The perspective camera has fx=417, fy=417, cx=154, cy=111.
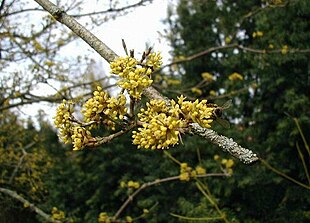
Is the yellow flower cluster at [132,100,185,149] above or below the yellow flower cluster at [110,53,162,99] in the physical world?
below

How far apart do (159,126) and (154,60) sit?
0.21 m

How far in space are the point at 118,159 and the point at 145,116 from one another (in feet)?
16.0

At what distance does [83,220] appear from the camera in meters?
5.89

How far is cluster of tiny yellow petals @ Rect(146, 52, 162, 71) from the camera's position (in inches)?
36.2

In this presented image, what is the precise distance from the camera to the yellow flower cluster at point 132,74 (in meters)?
0.85

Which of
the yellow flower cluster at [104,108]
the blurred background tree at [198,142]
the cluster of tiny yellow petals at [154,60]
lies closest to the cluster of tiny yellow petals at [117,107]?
the yellow flower cluster at [104,108]

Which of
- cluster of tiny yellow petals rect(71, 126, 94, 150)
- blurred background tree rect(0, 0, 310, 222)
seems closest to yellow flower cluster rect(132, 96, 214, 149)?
cluster of tiny yellow petals rect(71, 126, 94, 150)

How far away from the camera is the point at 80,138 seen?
87 cm

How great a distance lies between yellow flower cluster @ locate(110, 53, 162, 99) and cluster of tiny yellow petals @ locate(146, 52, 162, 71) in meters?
0.01

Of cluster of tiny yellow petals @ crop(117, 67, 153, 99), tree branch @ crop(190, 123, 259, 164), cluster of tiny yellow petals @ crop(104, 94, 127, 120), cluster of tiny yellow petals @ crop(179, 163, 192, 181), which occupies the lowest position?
cluster of tiny yellow petals @ crop(179, 163, 192, 181)

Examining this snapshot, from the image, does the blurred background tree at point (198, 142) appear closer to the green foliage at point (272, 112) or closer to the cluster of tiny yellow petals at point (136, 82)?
the green foliage at point (272, 112)

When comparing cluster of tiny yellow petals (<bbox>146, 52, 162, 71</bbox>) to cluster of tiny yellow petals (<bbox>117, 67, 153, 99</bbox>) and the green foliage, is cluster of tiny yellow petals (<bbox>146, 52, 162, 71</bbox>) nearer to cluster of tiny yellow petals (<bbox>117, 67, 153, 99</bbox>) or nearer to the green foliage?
cluster of tiny yellow petals (<bbox>117, 67, 153, 99</bbox>)

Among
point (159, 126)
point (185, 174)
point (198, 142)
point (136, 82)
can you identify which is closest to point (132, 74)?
point (136, 82)

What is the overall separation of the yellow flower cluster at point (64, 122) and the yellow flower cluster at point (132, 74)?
0.49 ft
